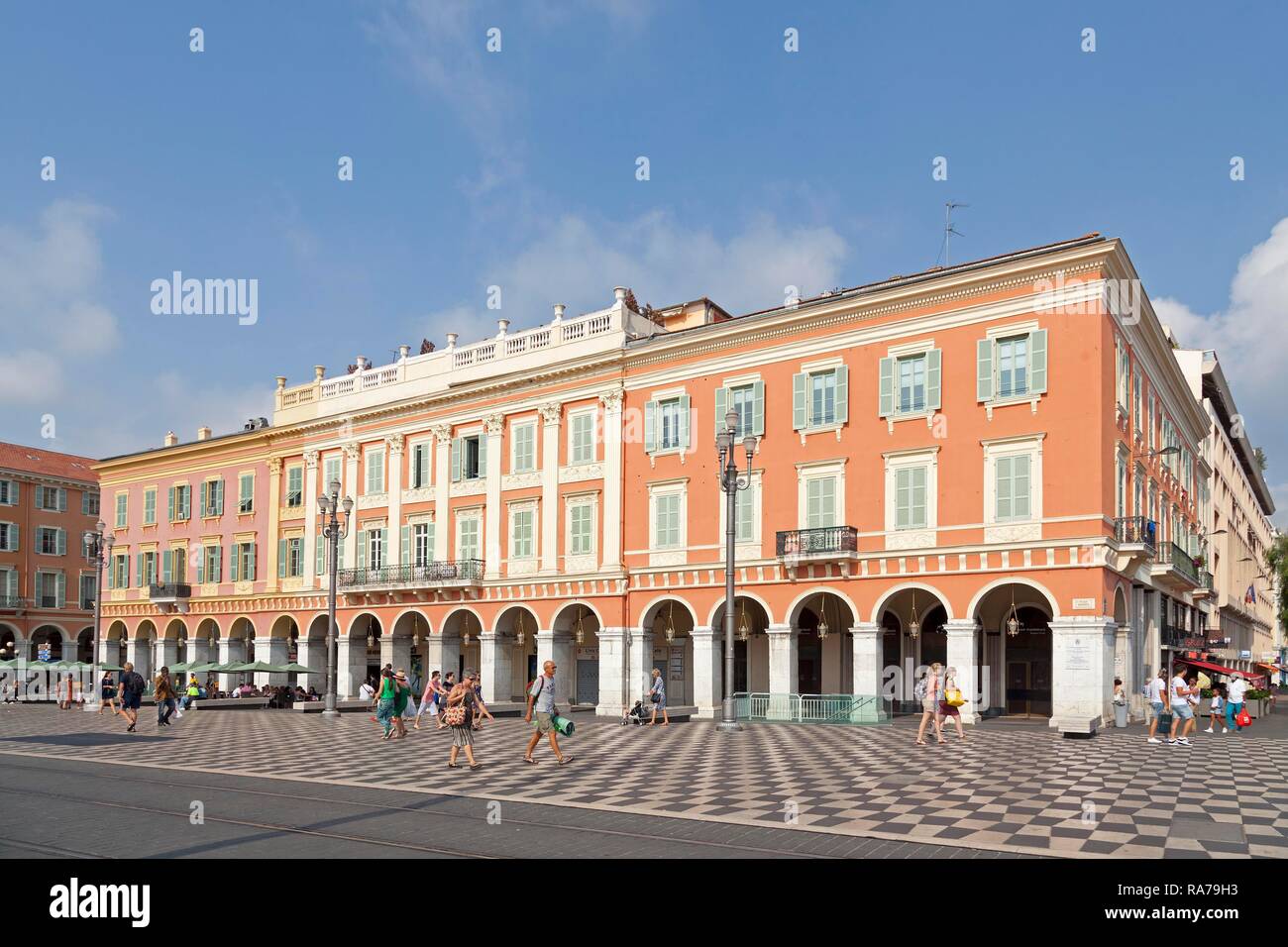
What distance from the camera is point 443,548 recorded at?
45250 millimetres

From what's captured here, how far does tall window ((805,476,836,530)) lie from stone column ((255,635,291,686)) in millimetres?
29056

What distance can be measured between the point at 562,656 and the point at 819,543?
12.6m

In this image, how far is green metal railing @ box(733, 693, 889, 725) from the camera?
31.1m

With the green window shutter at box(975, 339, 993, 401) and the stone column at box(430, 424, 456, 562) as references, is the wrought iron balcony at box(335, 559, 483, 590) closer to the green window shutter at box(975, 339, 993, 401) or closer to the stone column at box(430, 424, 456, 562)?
the stone column at box(430, 424, 456, 562)

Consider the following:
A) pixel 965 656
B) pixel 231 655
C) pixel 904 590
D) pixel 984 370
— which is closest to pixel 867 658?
pixel 904 590

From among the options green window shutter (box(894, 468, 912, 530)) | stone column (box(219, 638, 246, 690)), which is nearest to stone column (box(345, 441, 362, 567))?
stone column (box(219, 638, 246, 690))

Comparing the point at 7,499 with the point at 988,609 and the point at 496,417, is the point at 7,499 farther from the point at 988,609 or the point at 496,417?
the point at 988,609

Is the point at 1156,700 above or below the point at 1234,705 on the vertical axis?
above

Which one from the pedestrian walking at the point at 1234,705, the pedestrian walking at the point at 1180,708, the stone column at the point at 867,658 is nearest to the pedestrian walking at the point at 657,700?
the stone column at the point at 867,658

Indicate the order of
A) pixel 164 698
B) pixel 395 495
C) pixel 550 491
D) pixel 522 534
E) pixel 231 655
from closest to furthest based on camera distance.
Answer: pixel 164 698, pixel 550 491, pixel 522 534, pixel 395 495, pixel 231 655

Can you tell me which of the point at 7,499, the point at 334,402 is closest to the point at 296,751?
the point at 334,402

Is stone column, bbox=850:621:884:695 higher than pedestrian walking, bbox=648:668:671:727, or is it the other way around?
stone column, bbox=850:621:884:695

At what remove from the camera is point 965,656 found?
31141 mm

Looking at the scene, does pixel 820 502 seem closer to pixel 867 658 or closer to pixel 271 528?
pixel 867 658
